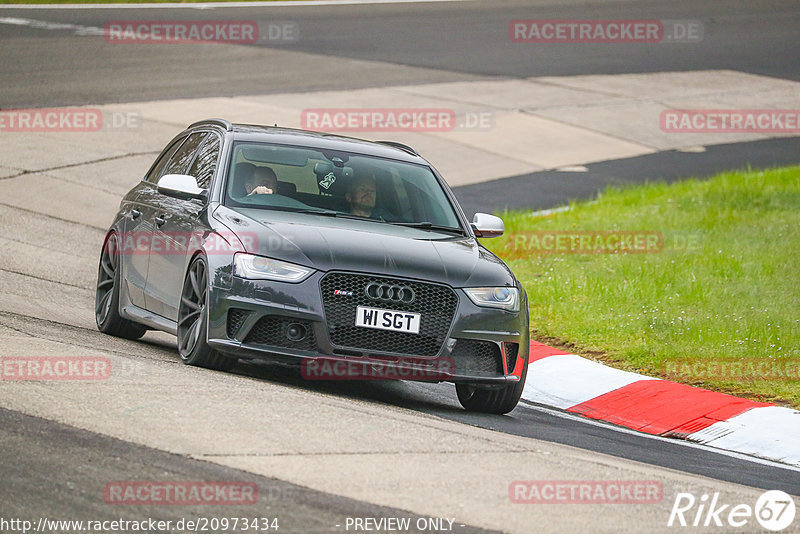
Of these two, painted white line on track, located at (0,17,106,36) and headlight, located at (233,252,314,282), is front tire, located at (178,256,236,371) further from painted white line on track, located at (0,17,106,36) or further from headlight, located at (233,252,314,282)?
painted white line on track, located at (0,17,106,36)

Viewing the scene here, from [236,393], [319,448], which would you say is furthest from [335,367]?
[319,448]

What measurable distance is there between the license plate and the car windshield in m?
1.18

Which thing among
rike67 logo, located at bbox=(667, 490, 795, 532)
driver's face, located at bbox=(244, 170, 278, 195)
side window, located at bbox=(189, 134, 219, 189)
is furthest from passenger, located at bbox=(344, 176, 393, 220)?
rike67 logo, located at bbox=(667, 490, 795, 532)

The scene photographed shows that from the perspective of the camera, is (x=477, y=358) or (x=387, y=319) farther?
(x=477, y=358)

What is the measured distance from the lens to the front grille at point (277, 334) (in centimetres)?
795

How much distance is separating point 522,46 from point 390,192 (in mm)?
23728

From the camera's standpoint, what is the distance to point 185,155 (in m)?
10.2

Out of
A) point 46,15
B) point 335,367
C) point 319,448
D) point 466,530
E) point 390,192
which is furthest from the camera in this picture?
point 46,15

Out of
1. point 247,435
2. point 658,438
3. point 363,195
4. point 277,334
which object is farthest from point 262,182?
point 658,438

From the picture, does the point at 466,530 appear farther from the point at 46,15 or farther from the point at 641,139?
the point at 46,15

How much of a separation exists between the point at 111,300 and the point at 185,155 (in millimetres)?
1250

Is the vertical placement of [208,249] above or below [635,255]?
above

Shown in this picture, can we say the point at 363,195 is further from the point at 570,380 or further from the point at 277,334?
the point at 570,380

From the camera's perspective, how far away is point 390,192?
30.8 ft
